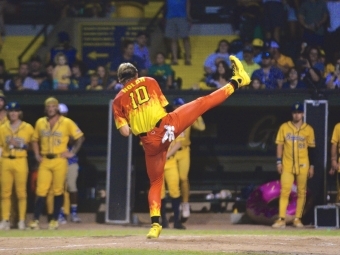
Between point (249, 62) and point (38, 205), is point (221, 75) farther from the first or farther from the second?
point (38, 205)

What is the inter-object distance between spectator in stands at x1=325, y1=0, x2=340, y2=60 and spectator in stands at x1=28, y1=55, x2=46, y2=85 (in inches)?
198

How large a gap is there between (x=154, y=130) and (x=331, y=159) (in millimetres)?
4791

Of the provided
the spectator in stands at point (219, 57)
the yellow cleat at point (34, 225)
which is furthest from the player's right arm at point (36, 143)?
the spectator in stands at point (219, 57)

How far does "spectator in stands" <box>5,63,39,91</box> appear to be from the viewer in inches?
632

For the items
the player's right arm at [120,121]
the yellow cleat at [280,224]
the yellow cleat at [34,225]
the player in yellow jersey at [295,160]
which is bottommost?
the yellow cleat at [34,225]

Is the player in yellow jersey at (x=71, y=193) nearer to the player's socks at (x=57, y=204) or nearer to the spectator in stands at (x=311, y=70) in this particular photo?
the player's socks at (x=57, y=204)

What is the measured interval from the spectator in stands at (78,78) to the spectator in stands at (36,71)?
2.06 feet

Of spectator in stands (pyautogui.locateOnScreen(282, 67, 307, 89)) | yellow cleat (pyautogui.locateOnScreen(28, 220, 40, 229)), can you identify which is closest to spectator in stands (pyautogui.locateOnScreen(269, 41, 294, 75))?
spectator in stands (pyautogui.locateOnScreen(282, 67, 307, 89))

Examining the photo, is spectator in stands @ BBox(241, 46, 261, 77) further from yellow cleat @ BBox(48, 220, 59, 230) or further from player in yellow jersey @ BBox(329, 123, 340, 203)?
yellow cleat @ BBox(48, 220, 59, 230)

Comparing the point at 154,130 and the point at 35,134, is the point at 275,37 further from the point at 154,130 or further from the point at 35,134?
the point at 154,130

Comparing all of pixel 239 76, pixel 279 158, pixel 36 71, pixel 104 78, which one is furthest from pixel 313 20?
pixel 239 76

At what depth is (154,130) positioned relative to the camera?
10469mm

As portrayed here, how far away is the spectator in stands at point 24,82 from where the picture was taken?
16.0m

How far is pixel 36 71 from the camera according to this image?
1650 centimetres
